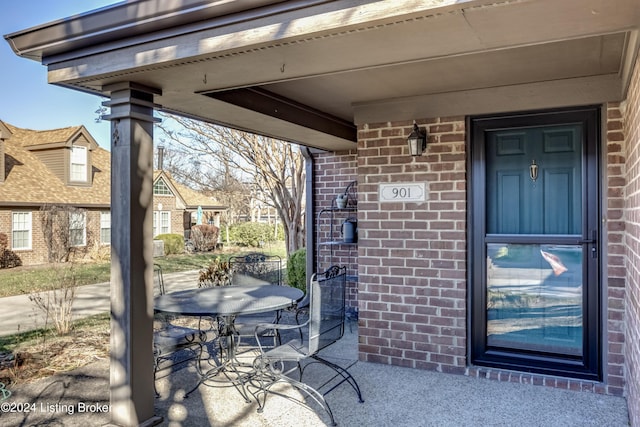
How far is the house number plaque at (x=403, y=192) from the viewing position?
161 inches

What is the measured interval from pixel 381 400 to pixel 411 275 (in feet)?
3.86

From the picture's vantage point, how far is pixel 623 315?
11.0 ft

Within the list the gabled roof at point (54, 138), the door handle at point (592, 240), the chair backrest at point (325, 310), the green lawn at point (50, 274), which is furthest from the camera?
the gabled roof at point (54, 138)

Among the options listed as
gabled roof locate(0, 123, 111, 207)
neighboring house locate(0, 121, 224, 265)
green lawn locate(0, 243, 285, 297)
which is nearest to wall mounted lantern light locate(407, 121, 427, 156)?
green lawn locate(0, 243, 285, 297)

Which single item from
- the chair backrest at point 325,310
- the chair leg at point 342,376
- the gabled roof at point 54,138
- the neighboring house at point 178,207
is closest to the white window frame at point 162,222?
the neighboring house at point 178,207

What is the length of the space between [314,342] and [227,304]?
0.76m

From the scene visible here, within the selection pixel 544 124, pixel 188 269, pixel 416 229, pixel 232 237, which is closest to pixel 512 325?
pixel 416 229

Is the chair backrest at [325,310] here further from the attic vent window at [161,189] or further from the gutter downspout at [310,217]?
the attic vent window at [161,189]

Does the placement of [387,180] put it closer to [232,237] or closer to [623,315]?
[623,315]

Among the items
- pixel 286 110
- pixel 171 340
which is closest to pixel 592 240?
pixel 286 110

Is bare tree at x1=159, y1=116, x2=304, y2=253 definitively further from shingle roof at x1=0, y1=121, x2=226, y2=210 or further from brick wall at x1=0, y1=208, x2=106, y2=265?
brick wall at x1=0, y1=208, x2=106, y2=265

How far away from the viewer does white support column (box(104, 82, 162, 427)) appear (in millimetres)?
2820

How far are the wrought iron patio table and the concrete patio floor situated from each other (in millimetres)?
247

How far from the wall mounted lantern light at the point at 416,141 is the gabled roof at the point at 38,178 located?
11.5 metres
